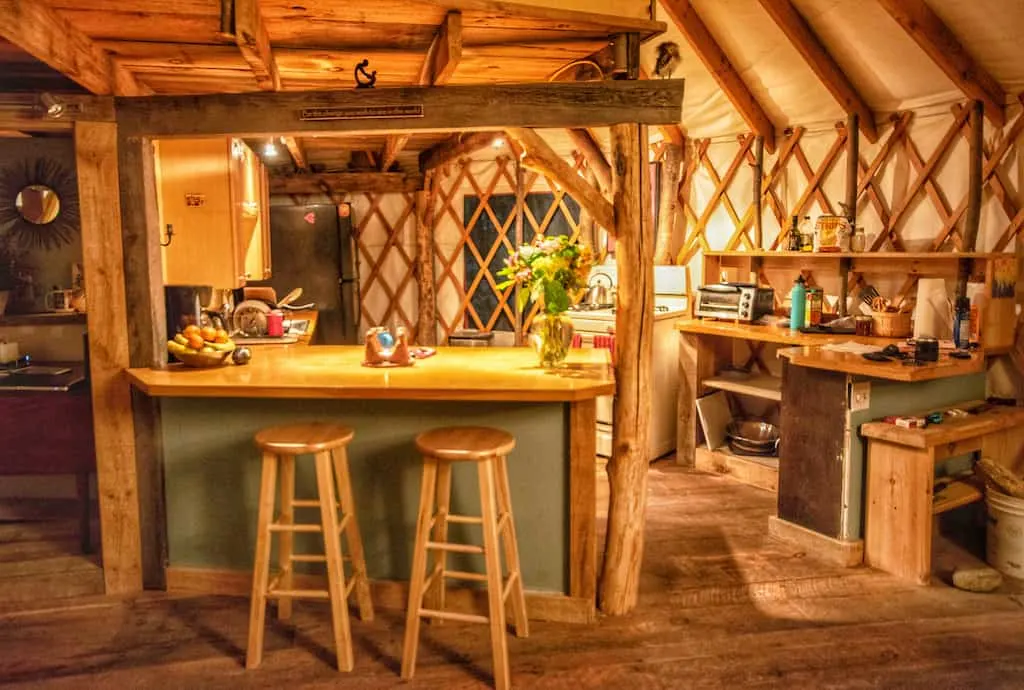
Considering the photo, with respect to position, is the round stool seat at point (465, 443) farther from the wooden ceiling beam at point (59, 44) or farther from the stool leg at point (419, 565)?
the wooden ceiling beam at point (59, 44)

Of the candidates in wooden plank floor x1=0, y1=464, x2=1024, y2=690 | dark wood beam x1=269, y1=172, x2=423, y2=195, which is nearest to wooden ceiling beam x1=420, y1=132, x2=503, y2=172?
dark wood beam x1=269, y1=172, x2=423, y2=195

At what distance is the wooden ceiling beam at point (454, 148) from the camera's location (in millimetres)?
4875

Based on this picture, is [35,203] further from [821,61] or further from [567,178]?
[821,61]

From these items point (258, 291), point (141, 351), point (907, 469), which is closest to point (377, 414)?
point (141, 351)

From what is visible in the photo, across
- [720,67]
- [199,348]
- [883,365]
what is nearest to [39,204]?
[199,348]

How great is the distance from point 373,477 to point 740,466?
2088 millimetres

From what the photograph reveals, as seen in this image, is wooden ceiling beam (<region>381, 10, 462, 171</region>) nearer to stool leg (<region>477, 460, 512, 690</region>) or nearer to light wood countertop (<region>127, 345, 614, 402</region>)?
light wood countertop (<region>127, 345, 614, 402</region>)

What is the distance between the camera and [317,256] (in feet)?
20.2

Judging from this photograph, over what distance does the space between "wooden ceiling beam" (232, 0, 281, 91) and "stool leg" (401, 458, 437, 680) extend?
3.95ft

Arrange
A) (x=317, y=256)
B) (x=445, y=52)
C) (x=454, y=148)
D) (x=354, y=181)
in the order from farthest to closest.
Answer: (x=317, y=256) → (x=354, y=181) → (x=454, y=148) → (x=445, y=52)

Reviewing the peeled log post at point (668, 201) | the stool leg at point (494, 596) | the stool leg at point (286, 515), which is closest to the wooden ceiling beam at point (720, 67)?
the peeled log post at point (668, 201)

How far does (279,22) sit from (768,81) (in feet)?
8.63

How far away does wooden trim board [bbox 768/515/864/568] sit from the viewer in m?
2.90

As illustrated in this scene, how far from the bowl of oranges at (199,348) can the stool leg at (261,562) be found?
0.62 m
